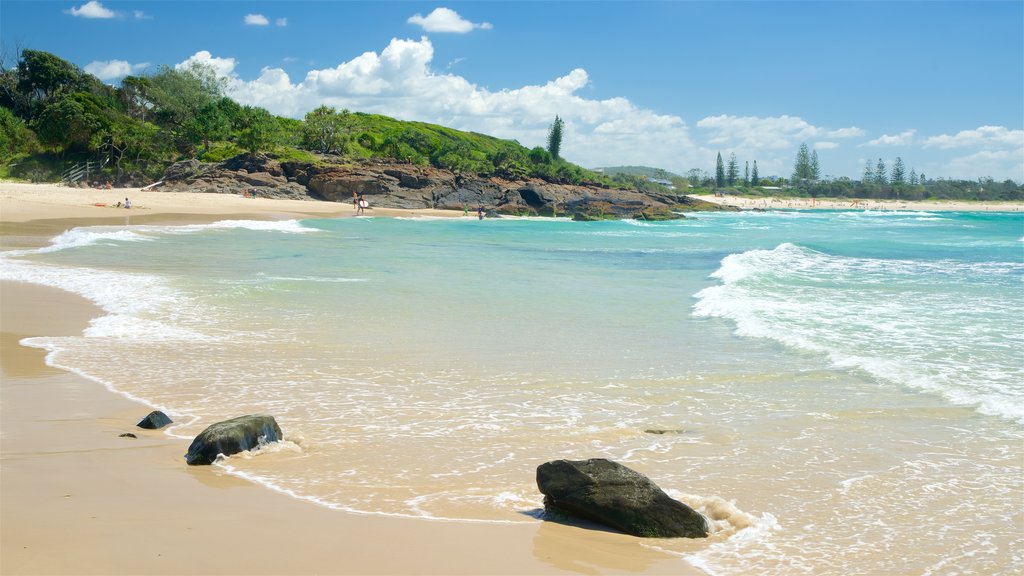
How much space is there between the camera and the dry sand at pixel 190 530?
420 cm

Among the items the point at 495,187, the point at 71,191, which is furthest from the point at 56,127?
the point at 495,187

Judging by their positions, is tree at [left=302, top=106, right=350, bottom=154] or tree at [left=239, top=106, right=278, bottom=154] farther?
tree at [left=302, top=106, right=350, bottom=154]

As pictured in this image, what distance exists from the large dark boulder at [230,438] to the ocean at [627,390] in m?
0.11

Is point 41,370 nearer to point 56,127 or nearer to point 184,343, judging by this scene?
point 184,343

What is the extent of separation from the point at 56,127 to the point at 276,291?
57200 mm

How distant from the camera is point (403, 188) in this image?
72.9m

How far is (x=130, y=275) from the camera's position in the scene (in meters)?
18.1

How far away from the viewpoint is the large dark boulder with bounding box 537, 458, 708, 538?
16.2 ft

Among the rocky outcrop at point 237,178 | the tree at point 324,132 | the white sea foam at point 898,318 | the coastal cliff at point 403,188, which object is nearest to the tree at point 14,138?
the rocky outcrop at point 237,178

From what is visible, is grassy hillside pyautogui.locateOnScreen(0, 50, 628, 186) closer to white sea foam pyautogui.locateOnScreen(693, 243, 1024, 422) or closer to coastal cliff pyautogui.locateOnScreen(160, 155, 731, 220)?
coastal cliff pyautogui.locateOnScreen(160, 155, 731, 220)

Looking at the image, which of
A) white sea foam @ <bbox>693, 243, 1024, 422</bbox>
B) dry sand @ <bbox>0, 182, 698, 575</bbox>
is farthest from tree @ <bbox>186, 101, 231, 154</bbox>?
dry sand @ <bbox>0, 182, 698, 575</bbox>

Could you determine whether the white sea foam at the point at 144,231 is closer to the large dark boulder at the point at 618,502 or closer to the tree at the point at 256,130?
the large dark boulder at the point at 618,502

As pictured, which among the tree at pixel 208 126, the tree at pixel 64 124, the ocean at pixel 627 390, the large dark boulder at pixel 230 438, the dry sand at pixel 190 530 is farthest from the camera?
the tree at pixel 208 126

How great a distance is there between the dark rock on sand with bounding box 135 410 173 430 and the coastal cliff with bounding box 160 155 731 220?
59.1 m
